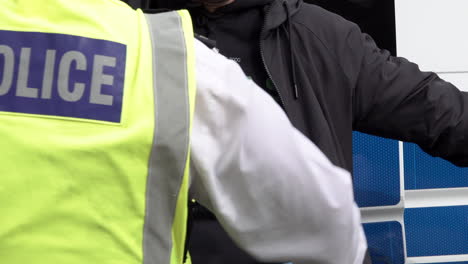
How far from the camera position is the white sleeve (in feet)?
3.93

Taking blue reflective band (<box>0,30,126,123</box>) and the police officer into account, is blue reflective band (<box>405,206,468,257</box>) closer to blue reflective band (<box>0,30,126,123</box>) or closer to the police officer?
the police officer

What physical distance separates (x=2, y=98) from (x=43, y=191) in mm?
140

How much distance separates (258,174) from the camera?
1.22m

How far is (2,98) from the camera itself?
119 centimetres

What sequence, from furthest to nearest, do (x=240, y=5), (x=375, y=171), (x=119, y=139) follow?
(x=375, y=171)
(x=240, y=5)
(x=119, y=139)

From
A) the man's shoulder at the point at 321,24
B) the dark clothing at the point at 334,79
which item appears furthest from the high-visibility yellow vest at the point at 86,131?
the man's shoulder at the point at 321,24

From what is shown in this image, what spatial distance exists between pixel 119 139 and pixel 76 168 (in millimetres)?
69

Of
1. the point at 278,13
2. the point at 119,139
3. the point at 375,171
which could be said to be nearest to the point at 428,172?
the point at 375,171

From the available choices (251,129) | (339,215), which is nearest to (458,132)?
(339,215)

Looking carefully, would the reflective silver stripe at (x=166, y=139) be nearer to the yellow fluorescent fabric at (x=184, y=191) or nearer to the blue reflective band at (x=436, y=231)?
the yellow fluorescent fabric at (x=184, y=191)

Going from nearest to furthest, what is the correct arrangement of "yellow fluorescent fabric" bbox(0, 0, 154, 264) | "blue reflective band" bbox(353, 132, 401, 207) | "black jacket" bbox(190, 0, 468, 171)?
"yellow fluorescent fabric" bbox(0, 0, 154, 264), "black jacket" bbox(190, 0, 468, 171), "blue reflective band" bbox(353, 132, 401, 207)

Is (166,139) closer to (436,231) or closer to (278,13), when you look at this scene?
(278,13)

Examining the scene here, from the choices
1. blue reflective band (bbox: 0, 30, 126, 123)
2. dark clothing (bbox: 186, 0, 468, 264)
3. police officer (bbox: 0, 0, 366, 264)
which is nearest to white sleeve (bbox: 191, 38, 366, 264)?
police officer (bbox: 0, 0, 366, 264)

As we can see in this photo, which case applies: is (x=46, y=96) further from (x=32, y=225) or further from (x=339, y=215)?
(x=339, y=215)
